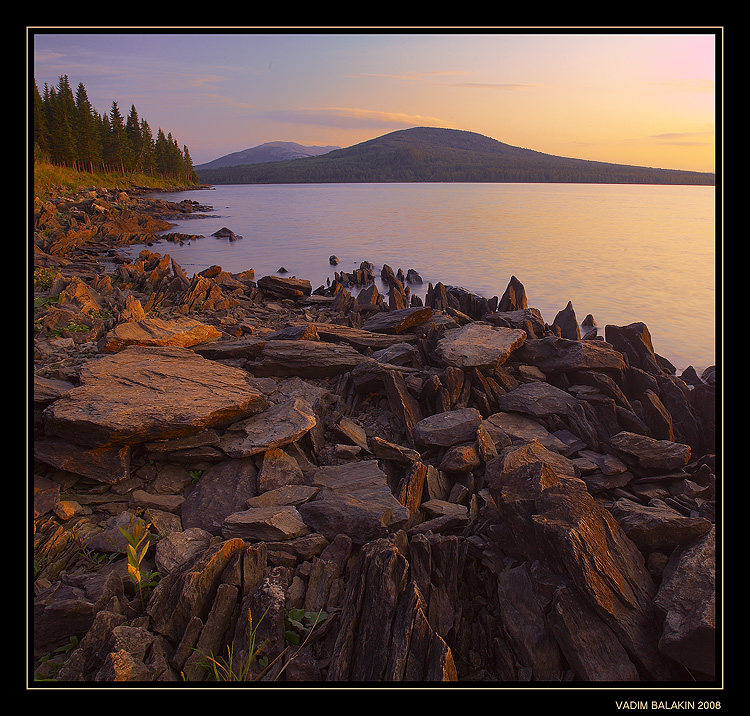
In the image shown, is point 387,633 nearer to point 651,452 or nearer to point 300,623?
point 300,623

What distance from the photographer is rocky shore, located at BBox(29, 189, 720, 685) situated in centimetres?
328

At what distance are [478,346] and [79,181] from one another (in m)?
74.3

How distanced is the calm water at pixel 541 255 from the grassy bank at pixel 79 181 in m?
16.7

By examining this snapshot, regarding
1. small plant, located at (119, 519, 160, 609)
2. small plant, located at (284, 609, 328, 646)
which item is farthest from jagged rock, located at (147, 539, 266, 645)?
small plant, located at (284, 609, 328, 646)

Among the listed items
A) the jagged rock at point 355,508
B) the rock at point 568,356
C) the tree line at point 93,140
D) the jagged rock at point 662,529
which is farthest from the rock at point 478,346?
the tree line at point 93,140

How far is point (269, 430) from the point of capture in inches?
219

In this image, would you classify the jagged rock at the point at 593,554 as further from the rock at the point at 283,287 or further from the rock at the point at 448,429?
the rock at the point at 283,287

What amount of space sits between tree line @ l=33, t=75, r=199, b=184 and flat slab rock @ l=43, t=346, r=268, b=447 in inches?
1934

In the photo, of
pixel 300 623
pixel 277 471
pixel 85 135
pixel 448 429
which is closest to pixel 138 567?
pixel 300 623
